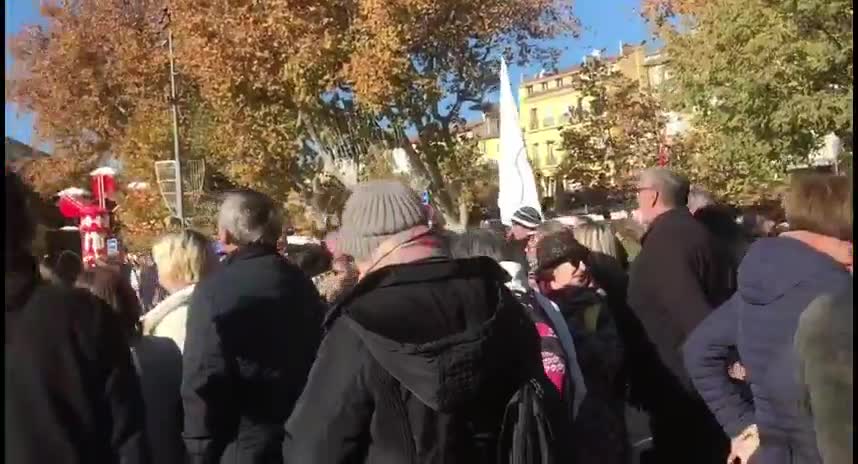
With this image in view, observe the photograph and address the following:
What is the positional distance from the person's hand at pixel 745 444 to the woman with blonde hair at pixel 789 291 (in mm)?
128

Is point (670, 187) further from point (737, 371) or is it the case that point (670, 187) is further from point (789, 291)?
point (789, 291)

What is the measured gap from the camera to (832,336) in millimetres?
2539

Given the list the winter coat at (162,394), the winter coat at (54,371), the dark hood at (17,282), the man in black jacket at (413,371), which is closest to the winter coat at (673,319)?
the winter coat at (162,394)

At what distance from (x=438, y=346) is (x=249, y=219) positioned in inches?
68.8

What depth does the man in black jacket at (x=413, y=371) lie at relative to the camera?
289cm

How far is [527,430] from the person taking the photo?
3.03m

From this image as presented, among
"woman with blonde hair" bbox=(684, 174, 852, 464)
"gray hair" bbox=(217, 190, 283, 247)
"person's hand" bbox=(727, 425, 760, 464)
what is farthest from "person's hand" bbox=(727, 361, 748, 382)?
"gray hair" bbox=(217, 190, 283, 247)

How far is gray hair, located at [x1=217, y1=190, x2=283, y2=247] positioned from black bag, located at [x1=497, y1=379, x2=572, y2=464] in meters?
1.66

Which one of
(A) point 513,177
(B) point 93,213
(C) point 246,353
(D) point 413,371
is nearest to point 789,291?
(D) point 413,371

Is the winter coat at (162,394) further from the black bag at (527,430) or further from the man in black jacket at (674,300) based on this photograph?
the man in black jacket at (674,300)

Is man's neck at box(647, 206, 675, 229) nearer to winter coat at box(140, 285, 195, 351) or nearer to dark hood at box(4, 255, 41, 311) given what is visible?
winter coat at box(140, 285, 195, 351)

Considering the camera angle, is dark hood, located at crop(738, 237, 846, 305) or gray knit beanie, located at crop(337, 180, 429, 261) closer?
gray knit beanie, located at crop(337, 180, 429, 261)

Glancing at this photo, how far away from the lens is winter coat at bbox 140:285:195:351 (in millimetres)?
4773

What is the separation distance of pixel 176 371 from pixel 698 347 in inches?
77.9
